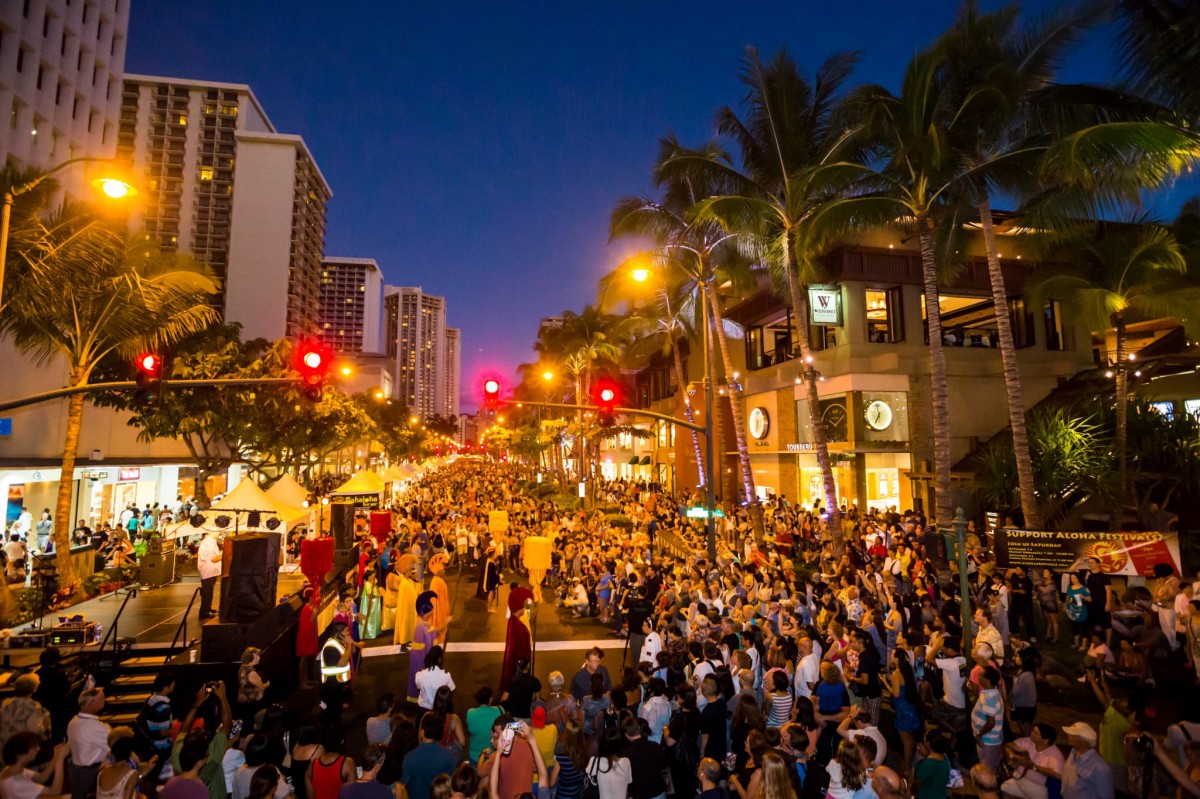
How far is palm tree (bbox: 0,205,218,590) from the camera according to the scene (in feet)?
44.0

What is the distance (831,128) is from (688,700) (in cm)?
1932

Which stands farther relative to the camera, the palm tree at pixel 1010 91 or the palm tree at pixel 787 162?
the palm tree at pixel 787 162

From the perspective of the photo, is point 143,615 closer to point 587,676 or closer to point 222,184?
point 587,676

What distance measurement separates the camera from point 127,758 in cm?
555

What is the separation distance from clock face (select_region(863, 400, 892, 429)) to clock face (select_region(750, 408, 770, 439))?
665cm

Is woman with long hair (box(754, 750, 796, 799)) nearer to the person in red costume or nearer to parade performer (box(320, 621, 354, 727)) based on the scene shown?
the person in red costume

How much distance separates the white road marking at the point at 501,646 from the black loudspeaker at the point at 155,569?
7610 mm

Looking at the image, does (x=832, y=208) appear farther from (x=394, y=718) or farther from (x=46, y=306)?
(x=46, y=306)

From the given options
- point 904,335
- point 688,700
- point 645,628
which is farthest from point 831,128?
point 688,700

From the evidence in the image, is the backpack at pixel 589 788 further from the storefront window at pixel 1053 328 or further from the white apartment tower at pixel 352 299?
the white apartment tower at pixel 352 299

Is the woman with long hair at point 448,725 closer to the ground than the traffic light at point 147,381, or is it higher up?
closer to the ground

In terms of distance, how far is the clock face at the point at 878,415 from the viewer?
82.9 feet

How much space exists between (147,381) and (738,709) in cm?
989

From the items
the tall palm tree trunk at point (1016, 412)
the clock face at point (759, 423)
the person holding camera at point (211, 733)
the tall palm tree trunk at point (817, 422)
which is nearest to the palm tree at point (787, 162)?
the tall palm tree trunk at point (817, 422)
